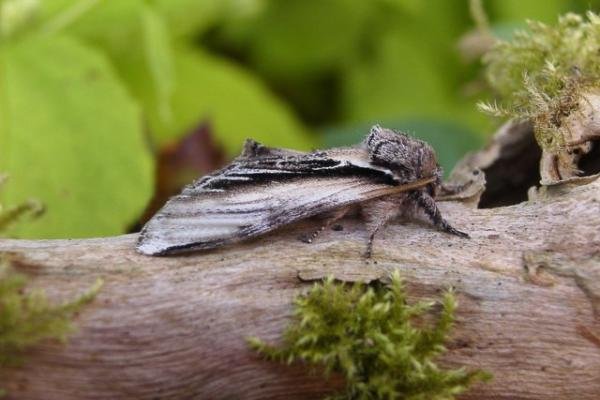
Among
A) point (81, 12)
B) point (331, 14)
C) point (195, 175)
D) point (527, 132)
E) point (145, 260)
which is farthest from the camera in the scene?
point (331, 14)

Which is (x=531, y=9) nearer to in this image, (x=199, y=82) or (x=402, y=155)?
(x=199, y=82)

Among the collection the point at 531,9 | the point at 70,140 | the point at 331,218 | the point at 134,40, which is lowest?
the point at 331,218

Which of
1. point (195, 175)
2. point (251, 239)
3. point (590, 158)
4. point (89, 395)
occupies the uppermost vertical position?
point (195, 175)

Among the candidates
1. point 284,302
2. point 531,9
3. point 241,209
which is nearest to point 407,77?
point 531,9

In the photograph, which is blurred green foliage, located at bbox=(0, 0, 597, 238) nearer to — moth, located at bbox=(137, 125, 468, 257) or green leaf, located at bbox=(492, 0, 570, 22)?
green leaf, located at bbox=(492, 0, 570, 22)

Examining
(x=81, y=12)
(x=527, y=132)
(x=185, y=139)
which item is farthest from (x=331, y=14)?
(x=527, y=132)

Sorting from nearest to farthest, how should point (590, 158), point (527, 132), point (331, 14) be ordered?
point (590, 158), point (527, 132), point (331, 14)

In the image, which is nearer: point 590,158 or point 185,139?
point 590,158

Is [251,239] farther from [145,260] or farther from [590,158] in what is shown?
[590,158]
